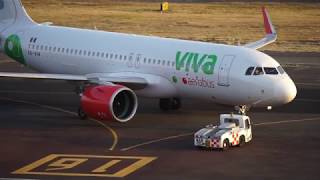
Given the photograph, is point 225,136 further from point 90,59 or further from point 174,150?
point 90,59

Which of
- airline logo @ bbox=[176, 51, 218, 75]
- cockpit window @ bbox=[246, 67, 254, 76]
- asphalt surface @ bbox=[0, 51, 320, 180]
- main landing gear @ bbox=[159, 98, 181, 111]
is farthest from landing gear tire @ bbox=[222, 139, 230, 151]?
main landing gear @ bbox=[159, 98, 181, 111]

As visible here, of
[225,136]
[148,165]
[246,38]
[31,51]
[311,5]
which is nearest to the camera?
[148,165]

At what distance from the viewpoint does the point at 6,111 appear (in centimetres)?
4291

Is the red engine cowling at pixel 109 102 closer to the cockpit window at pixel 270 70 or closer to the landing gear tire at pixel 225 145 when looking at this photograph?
the cockpit window at pixel 270 70

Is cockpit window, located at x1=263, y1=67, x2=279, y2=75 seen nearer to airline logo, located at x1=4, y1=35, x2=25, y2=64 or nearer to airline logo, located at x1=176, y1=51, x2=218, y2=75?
airline logo, located at x1=176, y1=51, x2=218, y2=75

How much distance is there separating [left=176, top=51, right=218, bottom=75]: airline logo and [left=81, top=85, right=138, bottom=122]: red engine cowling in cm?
→ 285

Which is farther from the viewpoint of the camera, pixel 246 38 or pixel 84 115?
pixel 246 38

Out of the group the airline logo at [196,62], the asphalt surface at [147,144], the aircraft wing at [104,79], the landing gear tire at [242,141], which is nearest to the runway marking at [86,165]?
the asphalt surface at [147,144]

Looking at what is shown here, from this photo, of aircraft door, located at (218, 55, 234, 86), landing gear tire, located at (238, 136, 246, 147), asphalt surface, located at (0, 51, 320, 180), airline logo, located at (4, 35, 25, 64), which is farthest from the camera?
airline logo, located at (4, 35, 25, 64)

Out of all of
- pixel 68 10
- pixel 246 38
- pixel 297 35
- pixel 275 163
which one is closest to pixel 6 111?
pixel 275 163

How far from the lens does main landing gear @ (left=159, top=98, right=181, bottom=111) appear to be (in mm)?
42750

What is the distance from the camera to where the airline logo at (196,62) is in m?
38.9

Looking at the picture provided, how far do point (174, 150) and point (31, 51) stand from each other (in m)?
17.0

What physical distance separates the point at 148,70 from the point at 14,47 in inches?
434
